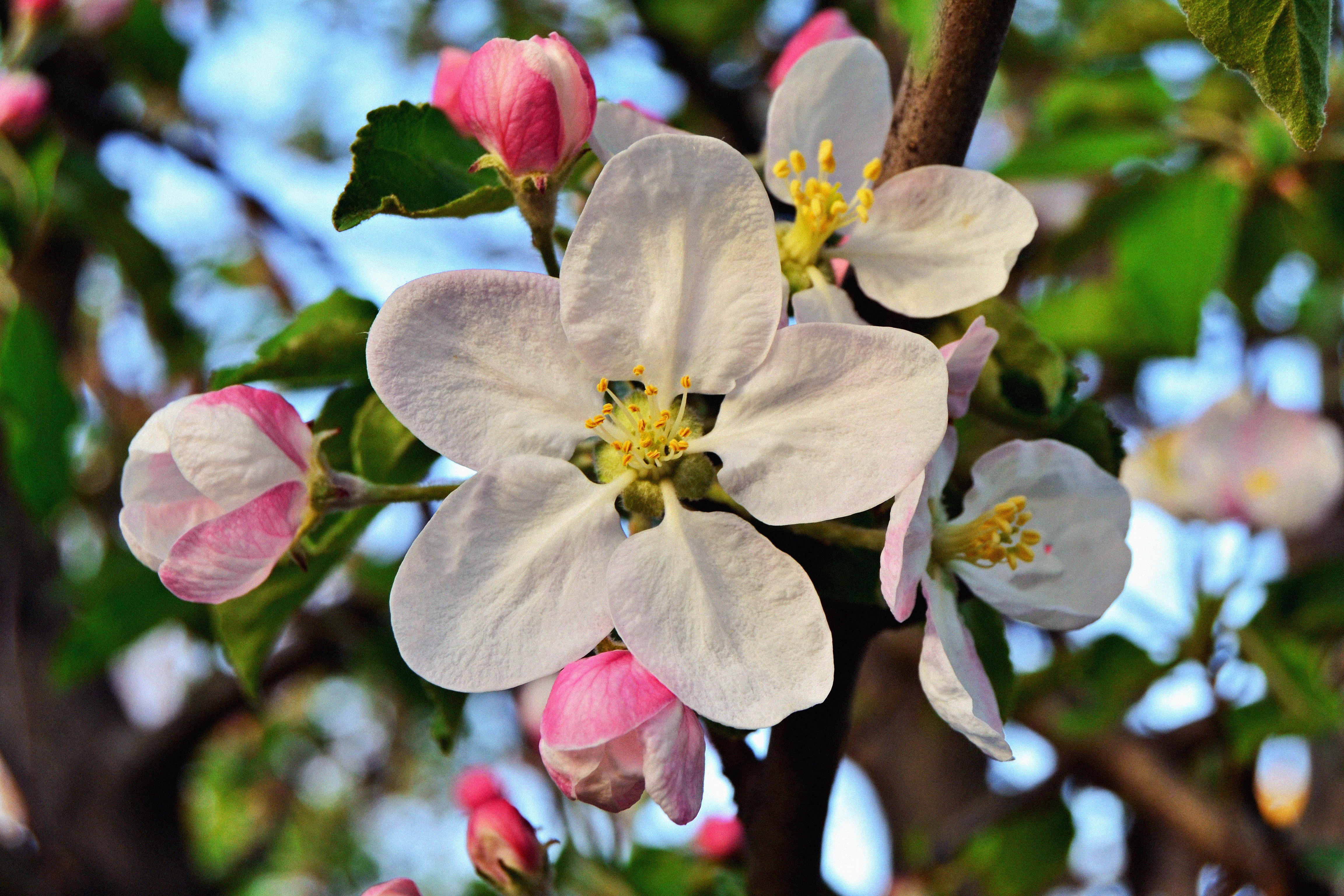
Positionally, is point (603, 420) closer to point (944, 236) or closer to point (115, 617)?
point (944, 236)

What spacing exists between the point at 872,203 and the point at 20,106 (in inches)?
54.0

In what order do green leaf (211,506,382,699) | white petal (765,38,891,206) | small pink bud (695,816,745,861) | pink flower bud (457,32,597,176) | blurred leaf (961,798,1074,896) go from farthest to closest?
blurred leaf (961,798,1074,896), small pink bud (695,816,745,861), green leaf (211,506,382,699), white petal (765,38,891,206), pink flower bud (457,32,597,176)

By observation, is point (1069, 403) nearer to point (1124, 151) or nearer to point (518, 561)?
point (518, 561)

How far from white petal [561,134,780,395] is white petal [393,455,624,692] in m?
0.09

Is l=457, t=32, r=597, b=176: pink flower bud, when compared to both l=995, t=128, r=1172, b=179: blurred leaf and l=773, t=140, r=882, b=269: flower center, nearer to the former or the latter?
l=773, t=140, r=882, b=269: flower center

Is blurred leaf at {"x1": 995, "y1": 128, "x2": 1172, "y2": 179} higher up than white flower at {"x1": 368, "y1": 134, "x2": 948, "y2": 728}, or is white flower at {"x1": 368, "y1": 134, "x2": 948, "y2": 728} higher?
white flower at {"x1": 368, "y1": 134, "x2": 948, "y2": 728}

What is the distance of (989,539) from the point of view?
0.68m

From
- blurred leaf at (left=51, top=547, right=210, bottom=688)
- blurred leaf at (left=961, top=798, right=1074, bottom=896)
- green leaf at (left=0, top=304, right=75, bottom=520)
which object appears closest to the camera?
green leaf at (left=0, top=304, right=75, bottom=520)

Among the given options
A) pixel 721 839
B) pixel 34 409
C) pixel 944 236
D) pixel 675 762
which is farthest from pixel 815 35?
pixel 34 409

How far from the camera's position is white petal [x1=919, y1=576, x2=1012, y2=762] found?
56 cm

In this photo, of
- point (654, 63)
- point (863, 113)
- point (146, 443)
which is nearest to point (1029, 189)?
point (654, 63)

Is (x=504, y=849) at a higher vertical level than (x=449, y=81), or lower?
lower

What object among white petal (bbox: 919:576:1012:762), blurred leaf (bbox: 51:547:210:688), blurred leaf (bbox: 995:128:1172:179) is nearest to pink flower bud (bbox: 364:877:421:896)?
white petal (bbox: 919:576:1012:762)

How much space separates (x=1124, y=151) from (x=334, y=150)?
261 centimetres
